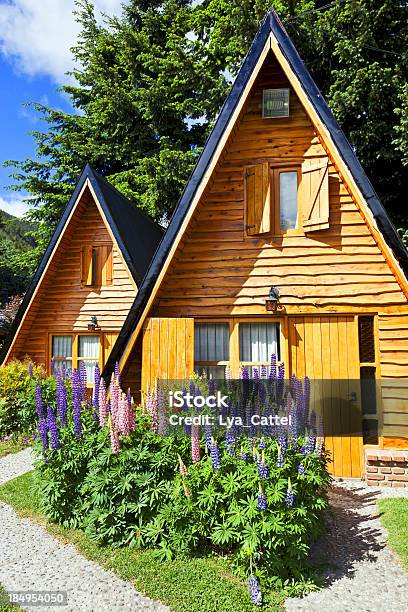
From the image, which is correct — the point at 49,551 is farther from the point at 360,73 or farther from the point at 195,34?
the point at 195,34

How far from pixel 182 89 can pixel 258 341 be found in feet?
59.6

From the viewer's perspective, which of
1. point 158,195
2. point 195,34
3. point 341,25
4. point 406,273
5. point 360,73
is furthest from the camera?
point 195,34

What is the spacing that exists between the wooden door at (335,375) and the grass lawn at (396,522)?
42.4 inches

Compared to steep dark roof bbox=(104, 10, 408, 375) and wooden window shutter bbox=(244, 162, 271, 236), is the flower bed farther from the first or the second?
wooden window shutter bbox=(244, 162, 271, 236)

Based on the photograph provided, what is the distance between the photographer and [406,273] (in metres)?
6.84

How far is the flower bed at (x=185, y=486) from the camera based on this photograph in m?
4.25

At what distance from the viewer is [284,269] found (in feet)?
25.2

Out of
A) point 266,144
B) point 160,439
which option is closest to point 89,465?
point 160,439

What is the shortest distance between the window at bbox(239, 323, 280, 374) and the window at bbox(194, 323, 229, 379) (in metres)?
0.31

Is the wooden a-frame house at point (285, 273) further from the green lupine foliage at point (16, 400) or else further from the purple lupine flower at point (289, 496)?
the green lupine foliage at point (16, 400)

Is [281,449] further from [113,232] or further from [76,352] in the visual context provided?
[76,352]

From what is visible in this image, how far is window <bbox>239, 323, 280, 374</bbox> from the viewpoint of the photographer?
25.5ft

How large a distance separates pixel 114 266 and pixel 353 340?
722 cm

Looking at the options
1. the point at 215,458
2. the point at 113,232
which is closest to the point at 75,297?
the point at 113,232
